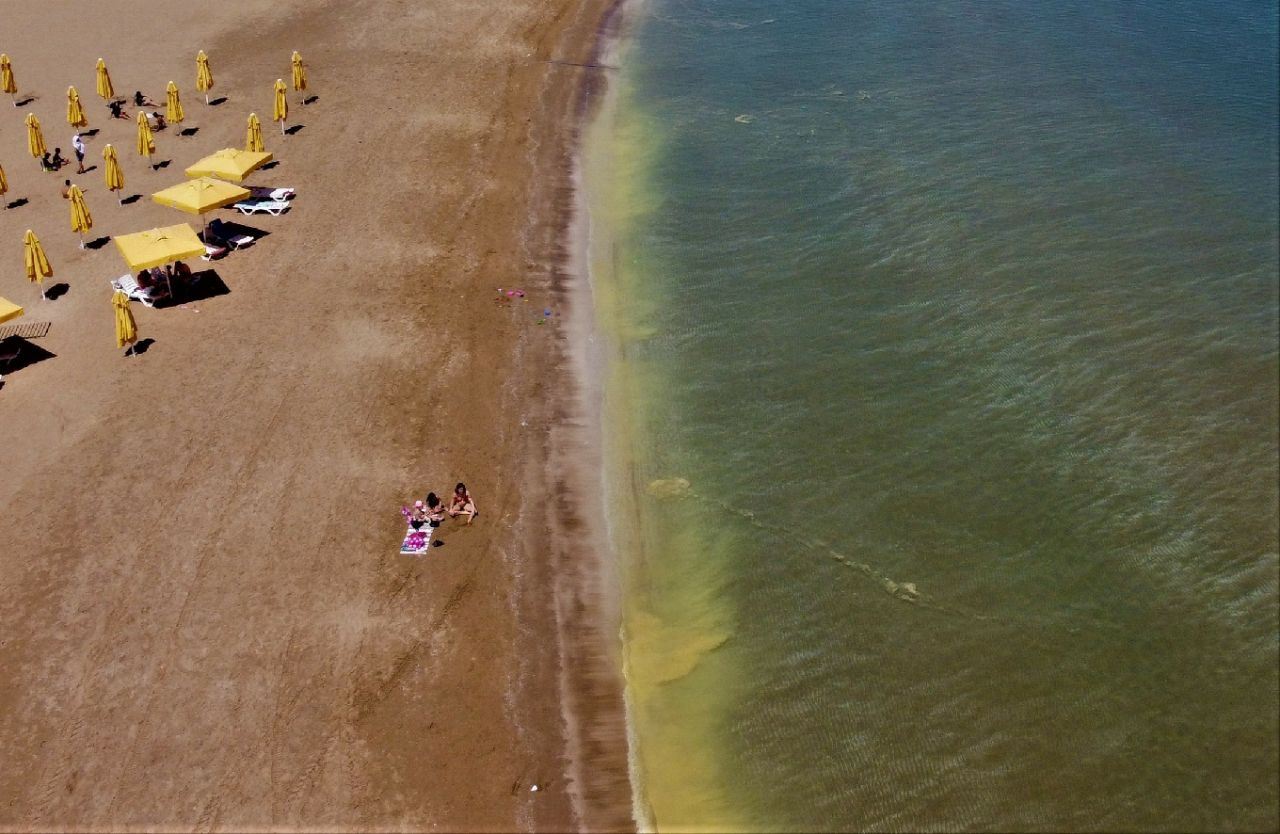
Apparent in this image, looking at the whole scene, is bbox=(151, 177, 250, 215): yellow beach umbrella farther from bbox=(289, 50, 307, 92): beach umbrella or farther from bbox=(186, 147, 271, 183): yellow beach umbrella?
bbox=(289, 50, 307, 92): beach umbrella

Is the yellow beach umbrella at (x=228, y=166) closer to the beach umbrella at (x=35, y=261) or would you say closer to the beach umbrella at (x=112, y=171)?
the beach umbrella at (x=112, y=171)

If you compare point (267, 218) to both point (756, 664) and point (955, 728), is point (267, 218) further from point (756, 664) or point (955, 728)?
point (955, 728)

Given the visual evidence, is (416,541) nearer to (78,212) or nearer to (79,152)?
(78,212)

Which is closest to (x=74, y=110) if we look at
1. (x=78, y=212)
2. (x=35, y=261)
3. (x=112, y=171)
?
(x=112, y=171)

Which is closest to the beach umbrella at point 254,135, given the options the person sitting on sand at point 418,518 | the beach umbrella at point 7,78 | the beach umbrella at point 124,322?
the beach umbrella at point 124,322

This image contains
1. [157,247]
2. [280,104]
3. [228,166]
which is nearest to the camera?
[157,247]

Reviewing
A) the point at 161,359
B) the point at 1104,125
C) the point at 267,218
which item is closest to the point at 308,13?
the point at 267,218
